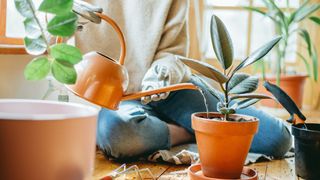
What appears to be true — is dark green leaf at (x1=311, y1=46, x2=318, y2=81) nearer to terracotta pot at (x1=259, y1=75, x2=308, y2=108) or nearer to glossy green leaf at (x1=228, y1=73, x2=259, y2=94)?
terracotta pot at (x1=259, y1=75, x2=308, y2=108)

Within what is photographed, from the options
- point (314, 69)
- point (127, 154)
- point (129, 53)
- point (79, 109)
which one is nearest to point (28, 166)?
point (79, 109)

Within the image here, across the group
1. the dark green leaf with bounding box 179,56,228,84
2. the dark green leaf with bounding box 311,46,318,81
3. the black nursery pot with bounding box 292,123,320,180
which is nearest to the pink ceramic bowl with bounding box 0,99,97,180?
the dark green leaf with bounding box 179,56,228,84

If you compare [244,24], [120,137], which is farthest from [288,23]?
[120,137]

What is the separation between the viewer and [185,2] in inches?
60.2

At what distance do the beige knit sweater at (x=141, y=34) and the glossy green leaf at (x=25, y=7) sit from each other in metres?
0.83

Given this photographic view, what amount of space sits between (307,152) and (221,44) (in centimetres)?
40

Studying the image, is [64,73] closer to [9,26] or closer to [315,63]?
[9,26]

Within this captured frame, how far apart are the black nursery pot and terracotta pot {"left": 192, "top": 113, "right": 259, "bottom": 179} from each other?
0.25 meters

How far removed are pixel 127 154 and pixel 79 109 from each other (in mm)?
662

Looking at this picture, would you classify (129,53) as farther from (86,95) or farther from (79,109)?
(79,109)

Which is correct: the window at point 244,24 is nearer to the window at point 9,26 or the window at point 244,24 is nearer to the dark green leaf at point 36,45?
the window at point 9,26

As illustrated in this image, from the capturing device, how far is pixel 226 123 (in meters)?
0.92

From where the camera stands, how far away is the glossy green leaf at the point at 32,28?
680mm

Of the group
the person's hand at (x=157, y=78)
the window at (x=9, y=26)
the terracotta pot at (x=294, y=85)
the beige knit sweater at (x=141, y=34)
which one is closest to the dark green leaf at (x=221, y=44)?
the person's hand at (x=157, y=78)
